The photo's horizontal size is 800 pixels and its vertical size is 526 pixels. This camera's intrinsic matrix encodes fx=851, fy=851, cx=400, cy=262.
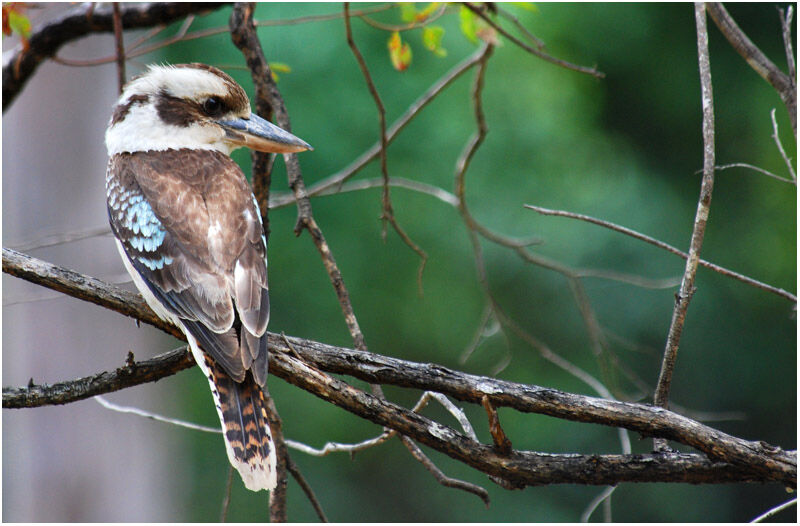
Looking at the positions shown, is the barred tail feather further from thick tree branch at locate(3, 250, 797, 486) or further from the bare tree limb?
the bare tree limb

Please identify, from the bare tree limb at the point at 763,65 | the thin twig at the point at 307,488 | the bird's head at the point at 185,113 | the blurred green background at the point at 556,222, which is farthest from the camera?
the blurred green background at the point at 556,222

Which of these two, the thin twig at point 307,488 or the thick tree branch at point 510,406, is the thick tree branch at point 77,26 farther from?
the thin twig at point 307,488

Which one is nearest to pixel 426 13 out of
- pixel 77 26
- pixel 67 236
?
pixel 77 26

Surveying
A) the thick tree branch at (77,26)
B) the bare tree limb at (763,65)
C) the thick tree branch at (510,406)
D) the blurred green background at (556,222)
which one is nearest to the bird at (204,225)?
the thick tree branch at (510,406)

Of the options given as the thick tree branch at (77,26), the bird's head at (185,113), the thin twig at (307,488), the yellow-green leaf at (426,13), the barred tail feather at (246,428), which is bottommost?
the thin twig at (307,488)

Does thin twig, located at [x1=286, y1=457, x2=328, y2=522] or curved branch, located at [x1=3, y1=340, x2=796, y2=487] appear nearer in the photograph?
curved branch, located at [x1=3, y1=340, x2=796, y2=487]

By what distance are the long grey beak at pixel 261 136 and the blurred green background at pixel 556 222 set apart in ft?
8.79

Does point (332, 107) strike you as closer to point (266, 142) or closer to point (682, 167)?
point (682, 167)

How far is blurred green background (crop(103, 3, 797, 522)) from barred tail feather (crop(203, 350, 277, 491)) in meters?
3.30

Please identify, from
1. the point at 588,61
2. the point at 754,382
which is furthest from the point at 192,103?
the point at 754,382

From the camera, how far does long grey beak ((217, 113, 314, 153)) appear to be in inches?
81.2

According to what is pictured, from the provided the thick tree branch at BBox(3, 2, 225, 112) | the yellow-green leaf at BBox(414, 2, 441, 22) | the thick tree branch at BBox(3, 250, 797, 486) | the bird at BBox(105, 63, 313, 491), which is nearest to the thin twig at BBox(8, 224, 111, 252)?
the bird at BBox(105, 63, 313, 491)

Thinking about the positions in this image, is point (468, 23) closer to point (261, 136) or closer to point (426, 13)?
point (426, 13)

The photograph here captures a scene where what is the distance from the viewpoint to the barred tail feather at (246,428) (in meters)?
1.67
